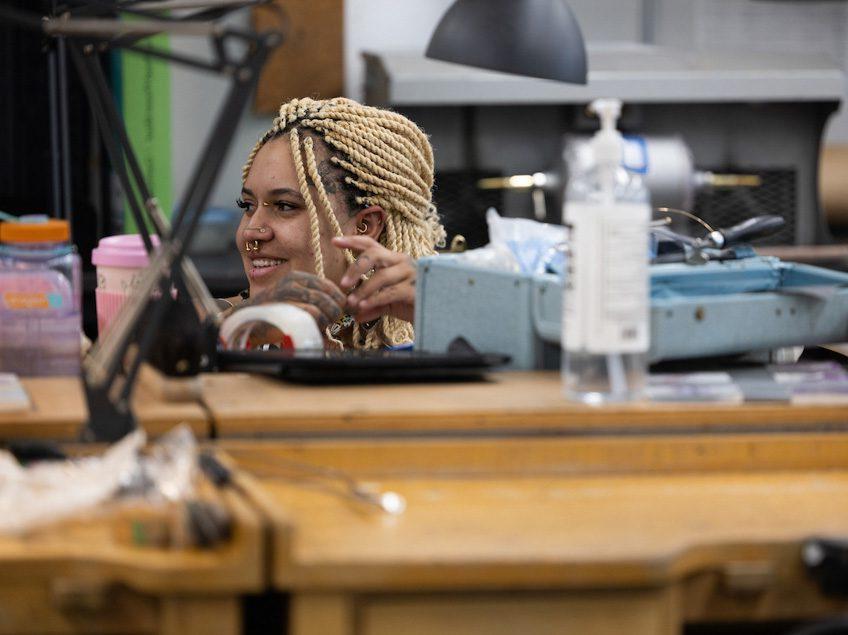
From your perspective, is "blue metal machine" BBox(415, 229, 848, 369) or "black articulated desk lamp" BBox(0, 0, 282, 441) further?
"blue metal machine" BBox(415, 229, 848, 369)

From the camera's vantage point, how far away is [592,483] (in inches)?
55.7

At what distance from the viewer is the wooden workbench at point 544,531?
3.77 feet

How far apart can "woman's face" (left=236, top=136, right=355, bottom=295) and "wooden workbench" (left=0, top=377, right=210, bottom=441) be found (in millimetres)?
1232

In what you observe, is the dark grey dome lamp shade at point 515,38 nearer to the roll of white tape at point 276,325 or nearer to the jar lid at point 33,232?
the roll of white tape at point 276,325

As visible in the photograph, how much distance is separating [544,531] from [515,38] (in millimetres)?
1424

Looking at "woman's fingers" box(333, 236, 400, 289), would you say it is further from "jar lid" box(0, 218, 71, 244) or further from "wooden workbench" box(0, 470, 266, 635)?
"wooden workbench" box(0, 470, 266, 635)

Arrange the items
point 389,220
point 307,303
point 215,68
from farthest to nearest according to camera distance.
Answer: point 389,220
point 307,303
point 215,68

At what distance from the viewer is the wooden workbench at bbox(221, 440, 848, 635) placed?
3.77 feet

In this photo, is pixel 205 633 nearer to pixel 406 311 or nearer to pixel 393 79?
pixel 406 311

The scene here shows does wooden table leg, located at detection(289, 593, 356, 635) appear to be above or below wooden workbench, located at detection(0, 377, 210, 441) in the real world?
below

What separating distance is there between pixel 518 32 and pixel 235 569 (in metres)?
1.55

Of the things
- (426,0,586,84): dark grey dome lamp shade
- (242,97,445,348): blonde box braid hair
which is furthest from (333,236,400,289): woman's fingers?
(426,0,586,84): dark grey dome lamp shade

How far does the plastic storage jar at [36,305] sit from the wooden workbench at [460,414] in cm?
31

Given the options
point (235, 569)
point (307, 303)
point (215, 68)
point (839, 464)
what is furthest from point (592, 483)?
point (307, 303)
